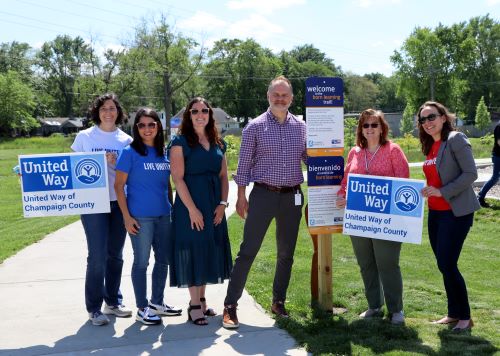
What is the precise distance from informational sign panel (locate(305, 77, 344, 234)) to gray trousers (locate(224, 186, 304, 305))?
224 mm

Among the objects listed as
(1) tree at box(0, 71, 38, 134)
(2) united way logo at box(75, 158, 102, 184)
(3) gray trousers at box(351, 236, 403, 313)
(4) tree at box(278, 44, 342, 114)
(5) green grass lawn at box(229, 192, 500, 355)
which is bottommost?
(5) green grass lawn at box(229, 192, 500, 355)

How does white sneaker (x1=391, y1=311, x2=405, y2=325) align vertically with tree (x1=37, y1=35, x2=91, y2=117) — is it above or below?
below

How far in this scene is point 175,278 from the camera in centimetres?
487

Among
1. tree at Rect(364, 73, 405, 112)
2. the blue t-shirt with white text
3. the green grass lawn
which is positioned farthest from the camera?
tree at Rect(364, 73, 405, 112)

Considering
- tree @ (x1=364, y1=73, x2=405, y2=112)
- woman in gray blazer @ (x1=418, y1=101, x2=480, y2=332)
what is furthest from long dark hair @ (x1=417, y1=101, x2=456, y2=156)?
tree @ (x1=364, y1=73, x2=405, y2=112)

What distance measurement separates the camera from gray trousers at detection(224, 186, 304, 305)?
4875 millimetres

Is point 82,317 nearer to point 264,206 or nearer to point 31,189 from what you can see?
point 31,189

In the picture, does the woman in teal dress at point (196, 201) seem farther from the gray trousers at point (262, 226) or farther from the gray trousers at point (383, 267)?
the gray trousers at point (383, 267)

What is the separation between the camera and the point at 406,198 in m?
4.72

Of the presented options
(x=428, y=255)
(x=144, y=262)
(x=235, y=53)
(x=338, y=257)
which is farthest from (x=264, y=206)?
(x=235, y=53)

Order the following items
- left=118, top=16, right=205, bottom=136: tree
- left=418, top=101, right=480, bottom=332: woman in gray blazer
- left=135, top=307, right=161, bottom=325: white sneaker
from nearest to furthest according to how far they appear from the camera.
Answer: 1. left=418, top=101, right=480, bottom=332: woman in gray blazer
2. left=135, top=307, right=161, bottom=325: white sneaker
3. left=118, top=16, right=205, bottom=136: tree

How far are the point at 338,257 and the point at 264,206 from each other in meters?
3.36

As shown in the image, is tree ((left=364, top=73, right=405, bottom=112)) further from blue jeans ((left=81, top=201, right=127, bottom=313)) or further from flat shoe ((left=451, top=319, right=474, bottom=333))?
blue jeans ((left=81, top=201, right=127, bottom=313))

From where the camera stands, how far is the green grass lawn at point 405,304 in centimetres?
434
